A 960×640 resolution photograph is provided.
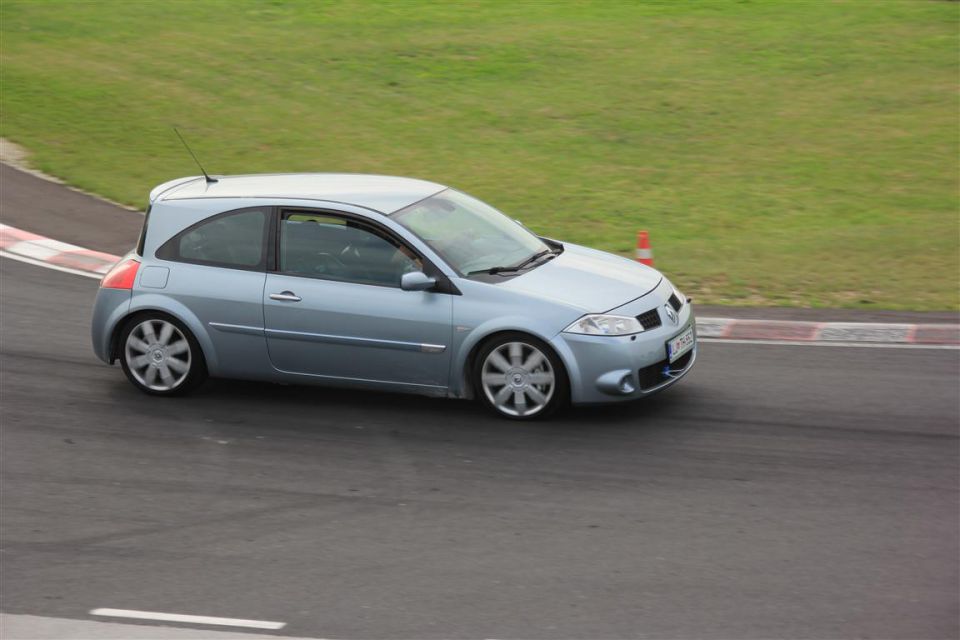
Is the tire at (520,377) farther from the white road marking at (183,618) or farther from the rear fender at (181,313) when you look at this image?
the white road marking at (183,618)

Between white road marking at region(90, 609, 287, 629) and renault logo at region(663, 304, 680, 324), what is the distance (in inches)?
151

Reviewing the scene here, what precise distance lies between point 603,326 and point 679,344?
70cm

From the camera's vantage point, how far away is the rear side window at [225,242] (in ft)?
28.6

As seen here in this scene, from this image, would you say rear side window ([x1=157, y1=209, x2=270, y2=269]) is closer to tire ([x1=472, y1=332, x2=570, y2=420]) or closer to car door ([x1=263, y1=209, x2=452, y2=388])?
car door ([x1=263, y1=209, x2=452, y2=388])

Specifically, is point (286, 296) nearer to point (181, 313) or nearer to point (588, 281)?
point (181, 313)

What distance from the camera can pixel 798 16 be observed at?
2545 cm

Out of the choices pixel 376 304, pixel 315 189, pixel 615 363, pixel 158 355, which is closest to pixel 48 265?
pixel 158 355

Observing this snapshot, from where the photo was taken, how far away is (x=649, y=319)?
8344 mm

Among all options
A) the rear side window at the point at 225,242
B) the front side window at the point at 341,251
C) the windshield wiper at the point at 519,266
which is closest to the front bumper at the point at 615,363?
the windshield wiper at the point at 519,266

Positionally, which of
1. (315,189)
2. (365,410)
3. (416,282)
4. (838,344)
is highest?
(315,189)

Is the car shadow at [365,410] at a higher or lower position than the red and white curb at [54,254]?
lower

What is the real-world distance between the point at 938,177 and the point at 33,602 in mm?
14082

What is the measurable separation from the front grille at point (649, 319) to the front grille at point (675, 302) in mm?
336

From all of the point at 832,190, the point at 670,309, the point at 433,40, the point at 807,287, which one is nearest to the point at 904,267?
the point at 807,287
